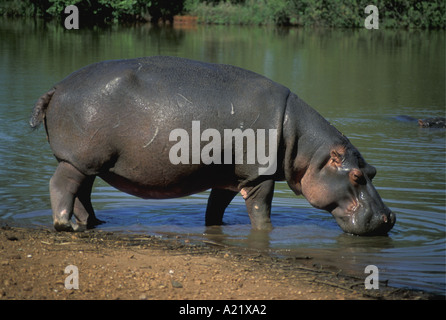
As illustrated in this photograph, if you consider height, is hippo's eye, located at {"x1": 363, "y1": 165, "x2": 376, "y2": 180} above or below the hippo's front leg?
above

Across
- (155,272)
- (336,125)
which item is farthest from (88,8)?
(155,272)

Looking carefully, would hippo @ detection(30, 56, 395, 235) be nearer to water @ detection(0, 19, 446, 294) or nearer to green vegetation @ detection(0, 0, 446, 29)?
water @ detection(0, 19, 446, 294)

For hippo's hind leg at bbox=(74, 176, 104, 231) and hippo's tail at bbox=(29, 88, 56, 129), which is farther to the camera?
hippo's hind leg at bbox=(74, 176, 104, 231)

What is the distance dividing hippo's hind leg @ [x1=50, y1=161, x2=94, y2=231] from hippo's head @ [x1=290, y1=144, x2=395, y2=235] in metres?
1.98

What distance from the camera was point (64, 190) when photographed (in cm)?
595

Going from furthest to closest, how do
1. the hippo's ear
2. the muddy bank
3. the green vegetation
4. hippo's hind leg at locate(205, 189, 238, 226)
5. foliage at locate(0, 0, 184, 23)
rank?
the green vegetation → foliage at locate(0, 0, 184, 23) → hippo's hind leg at locate(205, 189, 238, 226) → the hippo's ear → the muddy bank

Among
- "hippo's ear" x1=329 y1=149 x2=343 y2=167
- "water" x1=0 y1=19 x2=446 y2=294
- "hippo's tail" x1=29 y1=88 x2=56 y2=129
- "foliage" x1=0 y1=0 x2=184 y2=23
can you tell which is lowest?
"water" x1=0 y1=19 x2=446 y2=294

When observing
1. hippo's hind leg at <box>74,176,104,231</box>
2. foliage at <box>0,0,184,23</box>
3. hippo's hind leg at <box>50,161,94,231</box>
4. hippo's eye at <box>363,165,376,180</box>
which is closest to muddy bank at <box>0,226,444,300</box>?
hippo's hind leg at <box>50,161,94,231</box>

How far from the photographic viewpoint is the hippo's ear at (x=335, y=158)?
20.6 feet

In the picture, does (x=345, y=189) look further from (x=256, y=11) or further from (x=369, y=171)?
(x=256, y=11)

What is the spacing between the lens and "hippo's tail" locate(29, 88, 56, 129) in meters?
5.92
